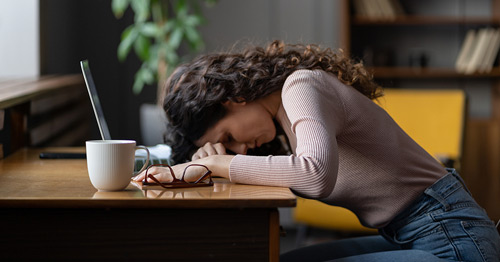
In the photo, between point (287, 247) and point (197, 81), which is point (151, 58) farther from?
point (197, 81)

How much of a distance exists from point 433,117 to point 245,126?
1902 millimetres

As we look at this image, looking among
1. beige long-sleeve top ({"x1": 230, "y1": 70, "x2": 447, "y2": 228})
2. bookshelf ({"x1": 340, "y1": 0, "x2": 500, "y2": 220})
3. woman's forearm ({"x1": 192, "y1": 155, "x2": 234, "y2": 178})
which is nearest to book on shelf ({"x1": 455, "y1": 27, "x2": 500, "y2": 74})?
bookshelf ({"x1": 340, "y1": 0, "x2": 500, "y2": 220})

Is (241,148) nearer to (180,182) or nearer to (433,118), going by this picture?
(180,182)

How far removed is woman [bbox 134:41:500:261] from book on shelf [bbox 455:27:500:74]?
2952 millimetres

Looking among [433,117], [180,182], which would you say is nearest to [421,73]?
[433,117]

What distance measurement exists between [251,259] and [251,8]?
11.9 ft

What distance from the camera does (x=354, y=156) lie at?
1228 millimetres

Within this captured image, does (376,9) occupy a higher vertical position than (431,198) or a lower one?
higher

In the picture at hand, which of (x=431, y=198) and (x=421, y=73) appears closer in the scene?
(x=431, y=198)

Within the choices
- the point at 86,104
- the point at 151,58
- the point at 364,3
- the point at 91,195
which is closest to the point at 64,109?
the point at 86,104

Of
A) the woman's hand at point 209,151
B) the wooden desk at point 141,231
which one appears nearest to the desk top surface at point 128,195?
the wooden desk at point 141,231

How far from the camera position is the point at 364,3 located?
404 cm

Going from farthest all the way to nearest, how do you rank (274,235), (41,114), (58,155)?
(41,114) → (58,155) → (274,235)

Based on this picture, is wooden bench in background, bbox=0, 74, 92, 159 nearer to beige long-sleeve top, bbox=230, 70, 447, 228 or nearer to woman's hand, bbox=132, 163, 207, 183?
woman's hand, bbox=132, 163, 207, 183
